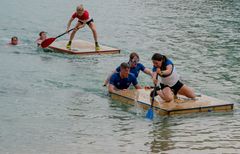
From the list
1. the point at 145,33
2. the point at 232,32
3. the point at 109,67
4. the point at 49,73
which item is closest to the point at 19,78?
the point at 49,73

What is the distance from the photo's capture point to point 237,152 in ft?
48.5

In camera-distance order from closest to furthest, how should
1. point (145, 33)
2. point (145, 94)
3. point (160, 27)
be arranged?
point (145, 94), point (145, 33), point (160, 27)

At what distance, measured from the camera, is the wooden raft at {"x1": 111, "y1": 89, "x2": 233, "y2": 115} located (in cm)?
1774

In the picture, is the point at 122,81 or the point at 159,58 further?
the point at 122,81

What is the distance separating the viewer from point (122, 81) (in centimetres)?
2002

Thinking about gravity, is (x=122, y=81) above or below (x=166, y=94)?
above

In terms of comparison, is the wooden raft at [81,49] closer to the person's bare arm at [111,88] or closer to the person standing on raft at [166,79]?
the person's bare arm at [111,88]

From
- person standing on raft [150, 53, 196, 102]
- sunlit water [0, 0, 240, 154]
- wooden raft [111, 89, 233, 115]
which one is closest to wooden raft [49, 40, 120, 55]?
sunlit water [0, 0, 240, 154]

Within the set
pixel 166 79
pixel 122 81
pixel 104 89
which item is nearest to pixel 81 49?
pixel 104 89

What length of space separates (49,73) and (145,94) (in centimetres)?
583

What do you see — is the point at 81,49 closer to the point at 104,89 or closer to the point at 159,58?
the point at 104,89

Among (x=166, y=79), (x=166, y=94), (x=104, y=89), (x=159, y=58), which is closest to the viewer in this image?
(x=159, y=58)

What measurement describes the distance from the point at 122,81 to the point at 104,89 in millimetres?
1526

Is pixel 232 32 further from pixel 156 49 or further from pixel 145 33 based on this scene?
pixel 156 49
